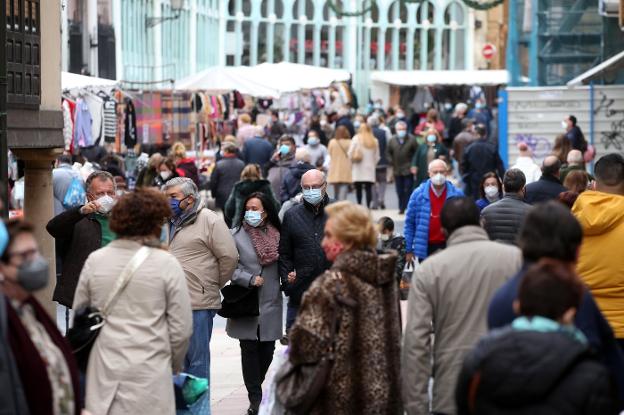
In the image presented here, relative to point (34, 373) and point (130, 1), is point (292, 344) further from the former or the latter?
point (130, 1)

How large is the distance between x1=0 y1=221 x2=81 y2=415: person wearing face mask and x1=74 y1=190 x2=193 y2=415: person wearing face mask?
1.11m

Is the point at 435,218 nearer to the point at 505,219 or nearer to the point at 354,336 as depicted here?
the point at 505,219

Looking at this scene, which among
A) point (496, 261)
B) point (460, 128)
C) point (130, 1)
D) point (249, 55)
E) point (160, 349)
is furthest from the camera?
point (249, 55)

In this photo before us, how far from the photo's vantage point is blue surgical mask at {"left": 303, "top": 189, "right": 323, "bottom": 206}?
11.1 m

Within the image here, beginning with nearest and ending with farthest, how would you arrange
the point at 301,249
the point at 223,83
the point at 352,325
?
the point at 352,325 → the point at 301,249 → the point at 223,83

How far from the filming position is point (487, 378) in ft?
17.1

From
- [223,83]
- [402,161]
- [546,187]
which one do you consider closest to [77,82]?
[402,161]

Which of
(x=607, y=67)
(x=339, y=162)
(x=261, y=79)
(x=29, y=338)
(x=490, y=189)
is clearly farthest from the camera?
(x=261, y=79)

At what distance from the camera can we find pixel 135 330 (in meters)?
7.59

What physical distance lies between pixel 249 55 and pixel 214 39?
27.8 ft

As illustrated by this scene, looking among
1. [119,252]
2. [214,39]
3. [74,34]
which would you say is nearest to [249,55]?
[214,39]

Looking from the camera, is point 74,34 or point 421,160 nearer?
point 421,160

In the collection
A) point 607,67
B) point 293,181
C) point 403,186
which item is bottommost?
point 403,186

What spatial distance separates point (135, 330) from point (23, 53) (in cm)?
509
